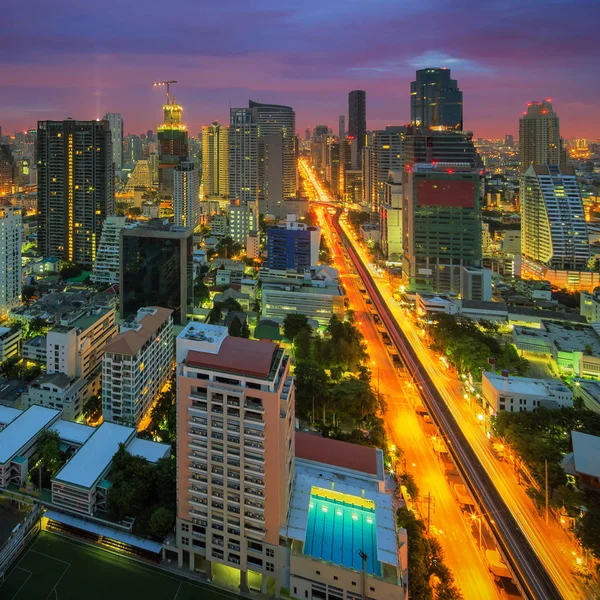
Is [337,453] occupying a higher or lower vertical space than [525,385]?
lower

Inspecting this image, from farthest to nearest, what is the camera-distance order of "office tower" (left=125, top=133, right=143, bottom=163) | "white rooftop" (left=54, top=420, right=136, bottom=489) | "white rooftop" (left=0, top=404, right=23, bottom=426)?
"office tower" (left=125, top=133, right=143, bottom=163) < "white rooftop" (left=0, top=404, right=23, bottom=426) < "white rooftop" (left=54, top=420, right=136, bottom=489)

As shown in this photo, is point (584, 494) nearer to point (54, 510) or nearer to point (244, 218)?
point (54, 510)

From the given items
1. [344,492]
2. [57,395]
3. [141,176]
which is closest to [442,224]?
[344,492]

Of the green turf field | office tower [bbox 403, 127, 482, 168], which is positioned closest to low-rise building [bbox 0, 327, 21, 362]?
the green turf field

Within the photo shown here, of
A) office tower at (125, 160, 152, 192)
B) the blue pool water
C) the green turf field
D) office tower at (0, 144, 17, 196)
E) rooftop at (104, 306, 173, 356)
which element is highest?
office tower at (125, 160, 152, 192)

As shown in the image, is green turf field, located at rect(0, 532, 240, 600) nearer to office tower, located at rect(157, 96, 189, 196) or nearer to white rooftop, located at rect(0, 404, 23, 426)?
white rooftop, located at rect(0, 404, 23, 426)

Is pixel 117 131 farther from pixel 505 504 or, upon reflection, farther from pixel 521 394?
pixel 505 504

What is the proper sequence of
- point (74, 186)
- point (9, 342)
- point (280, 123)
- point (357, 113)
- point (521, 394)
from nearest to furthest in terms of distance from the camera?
point (521, 394) → point (9, 342) → point (74, 186) → point (280, 123) → point (357, 113)
